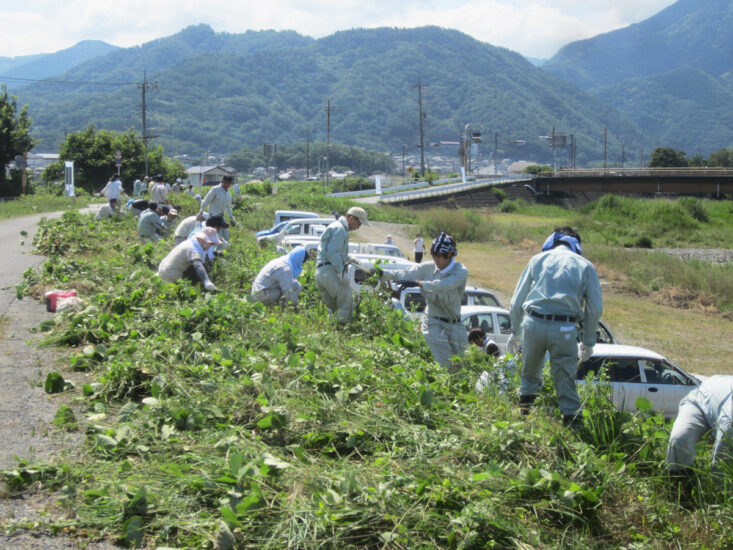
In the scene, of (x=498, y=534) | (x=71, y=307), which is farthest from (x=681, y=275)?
(x=498, y=534)

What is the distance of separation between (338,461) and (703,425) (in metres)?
2.22

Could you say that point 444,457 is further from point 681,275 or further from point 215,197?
point 681,275

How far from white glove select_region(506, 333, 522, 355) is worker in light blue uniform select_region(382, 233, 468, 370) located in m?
1.12

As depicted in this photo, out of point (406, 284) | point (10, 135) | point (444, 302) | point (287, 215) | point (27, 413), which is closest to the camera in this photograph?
point (27, 413)

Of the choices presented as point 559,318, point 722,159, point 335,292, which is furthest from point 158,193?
point 722,159

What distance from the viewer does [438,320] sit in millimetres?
7523

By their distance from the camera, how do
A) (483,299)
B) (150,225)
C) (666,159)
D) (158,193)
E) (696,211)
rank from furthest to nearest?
(666,159) → (696,211) → (158,193) → (150,225) → (483,299)

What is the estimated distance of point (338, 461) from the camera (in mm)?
4273

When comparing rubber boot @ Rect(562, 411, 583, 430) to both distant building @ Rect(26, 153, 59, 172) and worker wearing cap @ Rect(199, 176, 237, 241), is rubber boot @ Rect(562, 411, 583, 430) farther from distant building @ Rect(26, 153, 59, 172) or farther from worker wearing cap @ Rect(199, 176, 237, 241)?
distant building @ Rect(26, 153, 59, 172)

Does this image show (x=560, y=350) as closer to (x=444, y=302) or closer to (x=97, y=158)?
(x=444, y=302)

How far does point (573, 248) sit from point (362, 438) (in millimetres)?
2359

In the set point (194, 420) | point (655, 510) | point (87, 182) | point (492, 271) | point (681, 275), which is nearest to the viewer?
point (655, 510)

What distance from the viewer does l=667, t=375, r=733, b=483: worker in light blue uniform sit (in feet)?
13.7

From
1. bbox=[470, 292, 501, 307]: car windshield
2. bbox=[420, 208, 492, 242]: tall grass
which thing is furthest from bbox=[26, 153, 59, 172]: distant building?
bbox=[470, 292, 501, 307]: car windshield
